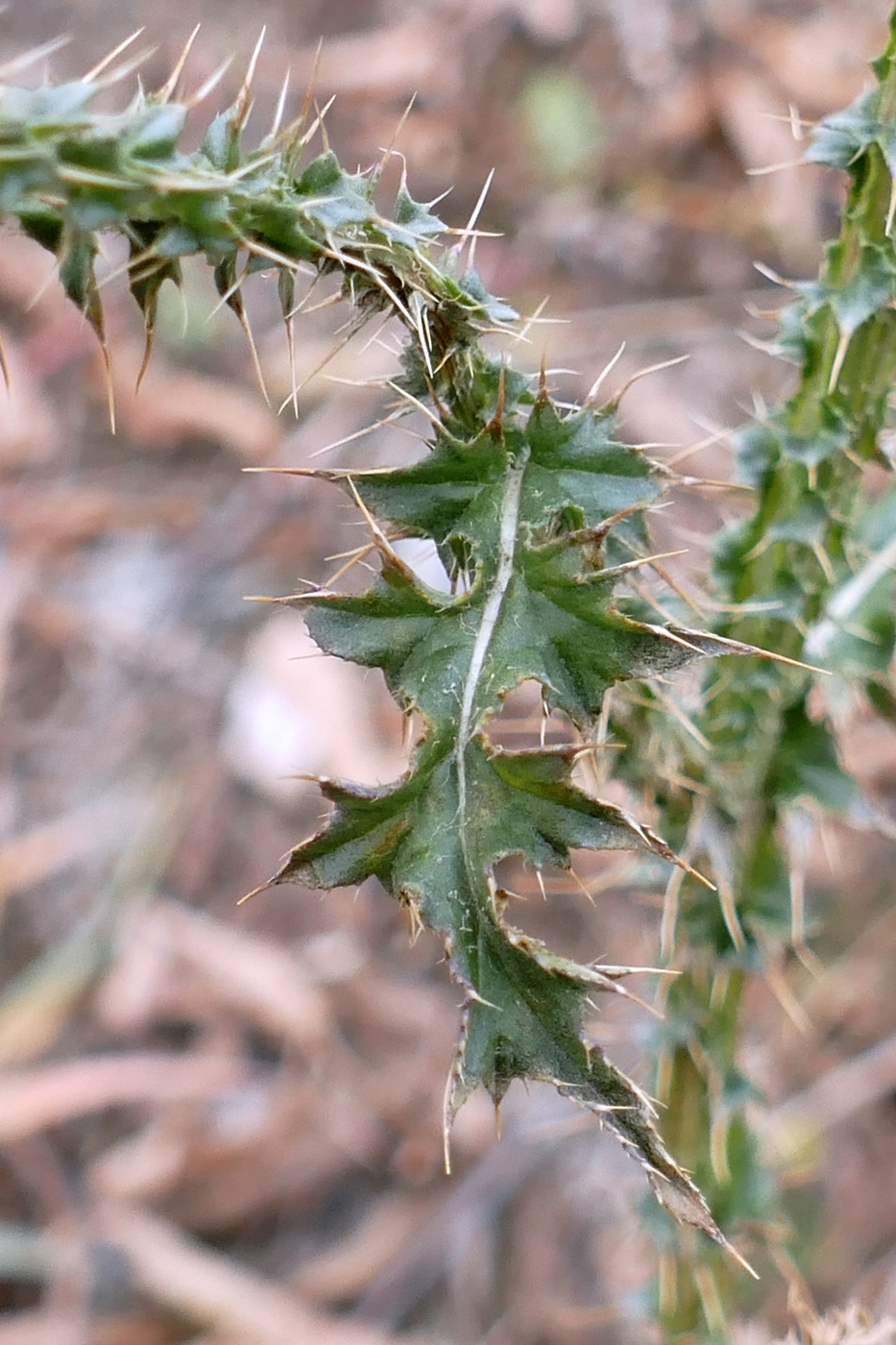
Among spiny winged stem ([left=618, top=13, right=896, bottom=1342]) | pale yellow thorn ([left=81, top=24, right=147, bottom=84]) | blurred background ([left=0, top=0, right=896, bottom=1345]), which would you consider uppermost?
pale yellow thorn ([left=81, top=24, right=147, bottom=84])

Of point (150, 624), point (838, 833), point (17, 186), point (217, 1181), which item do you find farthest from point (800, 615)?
point (150, 624)

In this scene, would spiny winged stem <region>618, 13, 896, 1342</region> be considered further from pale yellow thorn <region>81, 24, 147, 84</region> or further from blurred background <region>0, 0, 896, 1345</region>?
pale yellow thorn <region>81, 24, 147, 84</region>

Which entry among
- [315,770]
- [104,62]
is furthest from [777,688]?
[315,770]

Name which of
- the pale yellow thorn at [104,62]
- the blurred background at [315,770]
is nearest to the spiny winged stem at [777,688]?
the blurred background at [315,770]

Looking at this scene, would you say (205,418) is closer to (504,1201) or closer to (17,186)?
Result: (504,1201)

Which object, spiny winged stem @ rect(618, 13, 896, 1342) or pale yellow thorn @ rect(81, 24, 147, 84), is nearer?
pale yellow thorn @ rect(81, 24, 147, 84)

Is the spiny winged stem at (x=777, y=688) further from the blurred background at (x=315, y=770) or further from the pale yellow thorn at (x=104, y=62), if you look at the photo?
the pale yellow thorn at (x=104, y=62)

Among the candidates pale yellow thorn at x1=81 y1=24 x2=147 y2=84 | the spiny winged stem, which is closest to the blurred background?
the spiny winged stem
